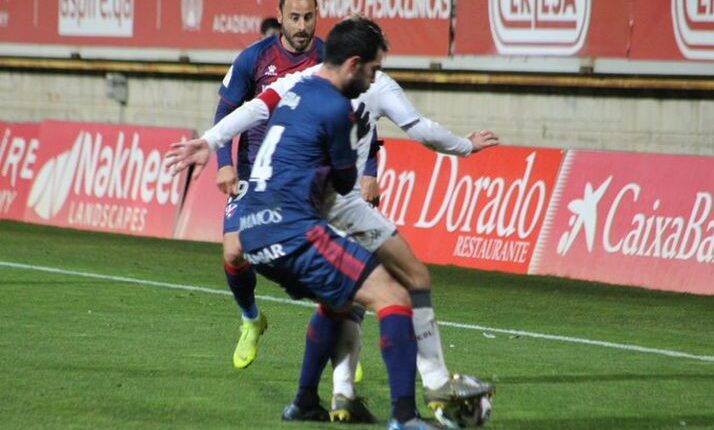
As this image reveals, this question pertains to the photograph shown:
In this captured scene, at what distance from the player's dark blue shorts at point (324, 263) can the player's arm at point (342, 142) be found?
234 mm

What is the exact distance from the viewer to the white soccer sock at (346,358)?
28.0ft

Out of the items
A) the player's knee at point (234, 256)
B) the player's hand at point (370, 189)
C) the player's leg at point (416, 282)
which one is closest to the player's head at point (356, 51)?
the player's leg at point (416, 282)

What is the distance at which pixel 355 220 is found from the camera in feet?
27.4

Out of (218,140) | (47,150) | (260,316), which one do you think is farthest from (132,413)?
(47,150)

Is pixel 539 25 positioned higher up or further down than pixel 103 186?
higher up

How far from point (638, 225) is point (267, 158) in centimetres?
930

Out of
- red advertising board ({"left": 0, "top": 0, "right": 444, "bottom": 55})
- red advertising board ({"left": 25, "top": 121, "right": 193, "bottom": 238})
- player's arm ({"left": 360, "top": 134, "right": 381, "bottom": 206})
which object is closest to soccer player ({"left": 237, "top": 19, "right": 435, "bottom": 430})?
player's arm ({"left": 360, "top": 134, "right": 381, "bottom": 206})

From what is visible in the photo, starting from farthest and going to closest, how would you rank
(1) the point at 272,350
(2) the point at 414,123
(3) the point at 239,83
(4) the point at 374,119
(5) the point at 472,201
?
1. (5) the point at 472,201
2. (1) the point at 272,350
3. (3) the point at 239,83
4. (4) the point at 374,119
5. (2) the point at 414,123

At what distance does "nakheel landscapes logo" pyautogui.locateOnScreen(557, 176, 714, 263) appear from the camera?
16.2 metres

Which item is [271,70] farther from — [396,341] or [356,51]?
[396,341]

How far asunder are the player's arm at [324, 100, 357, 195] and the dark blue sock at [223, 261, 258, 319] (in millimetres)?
2689

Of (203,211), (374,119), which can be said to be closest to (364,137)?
(374,119)

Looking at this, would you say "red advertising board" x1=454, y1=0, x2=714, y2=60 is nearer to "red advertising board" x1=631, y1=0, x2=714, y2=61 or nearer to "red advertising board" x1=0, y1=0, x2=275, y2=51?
"red advertising board" x1=631, y1=0, x2=714, y2=61

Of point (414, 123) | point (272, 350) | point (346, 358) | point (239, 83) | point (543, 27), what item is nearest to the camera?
point (346, 358)
